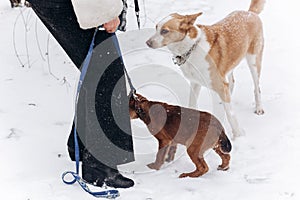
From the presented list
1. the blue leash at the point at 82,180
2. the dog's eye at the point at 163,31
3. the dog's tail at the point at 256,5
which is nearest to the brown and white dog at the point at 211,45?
the dog's eye at the point at 163,31

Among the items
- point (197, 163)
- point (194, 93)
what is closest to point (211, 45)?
point (194, 93)

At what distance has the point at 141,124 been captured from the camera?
4.10m

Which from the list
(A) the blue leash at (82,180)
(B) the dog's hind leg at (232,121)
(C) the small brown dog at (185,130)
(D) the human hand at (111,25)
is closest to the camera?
(D) the human hand at (111,25)

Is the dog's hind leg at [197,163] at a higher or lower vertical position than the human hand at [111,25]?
lower

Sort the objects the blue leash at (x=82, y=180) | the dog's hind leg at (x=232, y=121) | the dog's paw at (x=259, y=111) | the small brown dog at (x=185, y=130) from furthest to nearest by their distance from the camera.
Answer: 1. the dog's paw at (x=259, y=111)
2. the dog's hind leg at (x=232, y=121)
3. the small brown dog at (x=185, y=130)
4. the blue leash at (x=82, y=180)

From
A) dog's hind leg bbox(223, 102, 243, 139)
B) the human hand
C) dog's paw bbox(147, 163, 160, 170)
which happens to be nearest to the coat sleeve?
the human hand

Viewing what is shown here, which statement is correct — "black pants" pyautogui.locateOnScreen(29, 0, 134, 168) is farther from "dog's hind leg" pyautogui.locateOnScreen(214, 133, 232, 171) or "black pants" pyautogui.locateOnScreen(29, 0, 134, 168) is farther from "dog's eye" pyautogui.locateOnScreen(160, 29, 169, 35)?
"dog's eye" pyautogui.locateOnScreen(160, 29, 169, 35)

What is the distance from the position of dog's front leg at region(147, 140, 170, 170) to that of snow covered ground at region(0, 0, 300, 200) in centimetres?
6

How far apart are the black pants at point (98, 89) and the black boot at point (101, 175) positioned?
0.04 m

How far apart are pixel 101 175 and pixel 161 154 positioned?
0.50m

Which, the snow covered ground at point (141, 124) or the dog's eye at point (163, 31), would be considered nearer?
the snow covered ground at point (141, 124)

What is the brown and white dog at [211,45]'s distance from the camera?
12.7ft

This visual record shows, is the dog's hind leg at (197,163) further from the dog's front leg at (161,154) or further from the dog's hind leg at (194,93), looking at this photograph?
the dog's hind leg at (194,93)

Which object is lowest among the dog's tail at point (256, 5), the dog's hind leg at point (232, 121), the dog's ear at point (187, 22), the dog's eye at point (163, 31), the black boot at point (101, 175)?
the dog's hind leg at point (232, 121)
